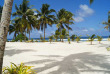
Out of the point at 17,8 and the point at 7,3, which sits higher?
the point at 17,8

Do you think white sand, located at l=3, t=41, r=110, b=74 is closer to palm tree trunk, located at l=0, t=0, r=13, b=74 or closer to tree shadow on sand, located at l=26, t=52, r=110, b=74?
tree shadow on sand, located at l=26, t=52, r=110, b=74

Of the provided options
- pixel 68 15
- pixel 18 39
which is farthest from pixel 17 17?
pixel 68 15

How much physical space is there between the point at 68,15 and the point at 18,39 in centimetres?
1652

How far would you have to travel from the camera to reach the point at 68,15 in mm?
26297

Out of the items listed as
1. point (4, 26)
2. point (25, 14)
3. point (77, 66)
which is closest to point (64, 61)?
point (77, 66)

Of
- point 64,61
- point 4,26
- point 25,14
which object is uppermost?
point 25,14

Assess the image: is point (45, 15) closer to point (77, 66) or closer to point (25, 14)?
point (25, 14)

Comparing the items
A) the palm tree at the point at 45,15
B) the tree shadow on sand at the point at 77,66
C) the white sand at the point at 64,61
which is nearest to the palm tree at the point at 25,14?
the palm tree at the point at 45,15

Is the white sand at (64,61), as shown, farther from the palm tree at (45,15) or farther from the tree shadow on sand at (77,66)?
the palm tree at (45,15)

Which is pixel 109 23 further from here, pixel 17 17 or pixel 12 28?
pixel 12 28

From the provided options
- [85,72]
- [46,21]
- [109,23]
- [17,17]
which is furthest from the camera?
[46,21]

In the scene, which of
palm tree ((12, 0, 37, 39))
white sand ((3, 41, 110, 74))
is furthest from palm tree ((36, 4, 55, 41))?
white sand ((3, 41, 110, 74))

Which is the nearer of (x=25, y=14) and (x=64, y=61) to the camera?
(x=64, y=61)

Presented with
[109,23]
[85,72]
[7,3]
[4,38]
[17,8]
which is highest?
[17,8]
